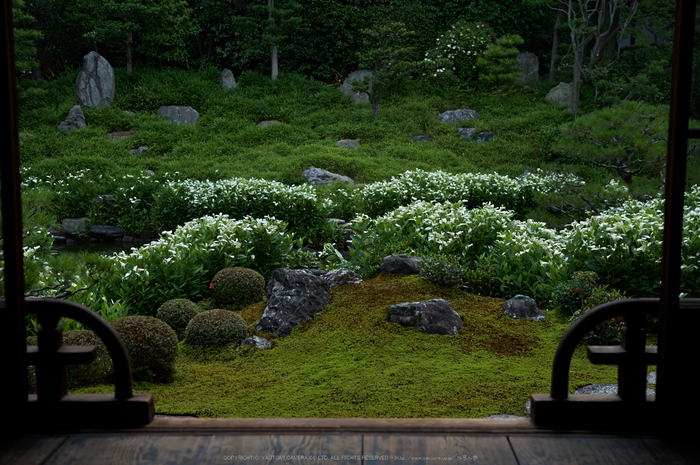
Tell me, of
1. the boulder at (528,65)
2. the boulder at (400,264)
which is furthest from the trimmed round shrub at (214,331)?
the boulder at (528,65)

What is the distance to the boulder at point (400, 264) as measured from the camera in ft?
17.3

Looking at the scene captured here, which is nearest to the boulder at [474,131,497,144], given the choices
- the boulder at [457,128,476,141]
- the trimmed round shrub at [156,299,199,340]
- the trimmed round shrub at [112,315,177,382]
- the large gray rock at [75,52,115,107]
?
the boulder at [457,128,476,141]

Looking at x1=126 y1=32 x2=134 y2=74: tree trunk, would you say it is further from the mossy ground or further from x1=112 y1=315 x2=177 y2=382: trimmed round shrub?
x1=112 y1=315 x2=177 y2=382: trimmed round shrub

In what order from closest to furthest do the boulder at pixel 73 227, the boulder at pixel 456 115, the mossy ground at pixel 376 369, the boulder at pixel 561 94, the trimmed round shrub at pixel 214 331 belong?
1. the mossy ground at pixel 376 369
2. the trimmed round shrub at pixel 214 331
3. the boulder at pixel 73 227
4. the boulder at pixel 456 115
5. the boulder at pixel 561 94

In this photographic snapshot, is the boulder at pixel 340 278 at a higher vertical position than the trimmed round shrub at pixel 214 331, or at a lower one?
higher

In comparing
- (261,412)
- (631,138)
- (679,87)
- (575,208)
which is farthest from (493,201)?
(679,87)

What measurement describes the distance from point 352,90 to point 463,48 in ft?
10.6

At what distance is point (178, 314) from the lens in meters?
4.59

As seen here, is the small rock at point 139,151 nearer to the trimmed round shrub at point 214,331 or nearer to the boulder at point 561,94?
the trimmed round shrub at point 214,331

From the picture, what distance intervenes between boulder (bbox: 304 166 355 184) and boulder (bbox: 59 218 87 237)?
3678 mm

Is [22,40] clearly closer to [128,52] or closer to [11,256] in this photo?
[128,52]

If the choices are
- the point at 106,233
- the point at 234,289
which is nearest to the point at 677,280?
the point at 234,289

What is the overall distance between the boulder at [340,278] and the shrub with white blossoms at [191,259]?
924 millimetres

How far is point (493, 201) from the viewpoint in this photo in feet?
28.2
